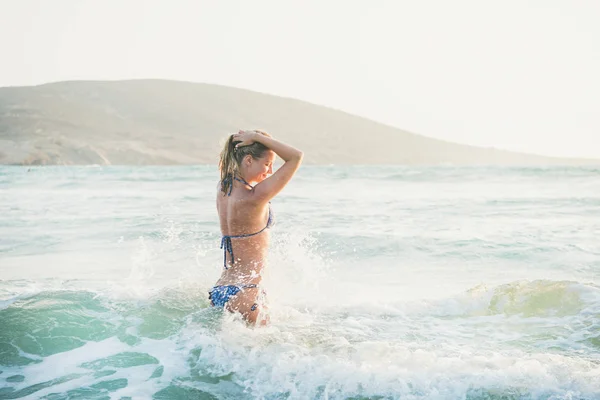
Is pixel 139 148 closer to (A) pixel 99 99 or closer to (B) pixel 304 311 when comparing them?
(A) pixel 99 99

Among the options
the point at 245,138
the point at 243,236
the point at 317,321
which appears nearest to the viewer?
the point at 245,138

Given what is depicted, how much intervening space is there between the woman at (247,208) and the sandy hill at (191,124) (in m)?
88.5

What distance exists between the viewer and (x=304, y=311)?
573 cm

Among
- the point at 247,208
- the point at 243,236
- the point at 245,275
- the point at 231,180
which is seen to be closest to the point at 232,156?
the point at 231,180

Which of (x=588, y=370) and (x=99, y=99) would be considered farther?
(x=99, y=99)

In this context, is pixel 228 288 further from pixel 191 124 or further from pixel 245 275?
pixel 191 124

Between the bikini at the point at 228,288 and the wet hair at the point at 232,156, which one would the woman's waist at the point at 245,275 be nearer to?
the bikini at the point at 228,288

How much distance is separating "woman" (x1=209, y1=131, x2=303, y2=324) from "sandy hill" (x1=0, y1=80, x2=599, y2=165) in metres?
88.5

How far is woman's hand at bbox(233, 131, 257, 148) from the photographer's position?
14.4 ft

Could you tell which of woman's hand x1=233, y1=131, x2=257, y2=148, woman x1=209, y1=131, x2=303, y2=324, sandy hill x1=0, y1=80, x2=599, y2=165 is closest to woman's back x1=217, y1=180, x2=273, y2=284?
woman x1=209, y1=131, x2=303, y2=324

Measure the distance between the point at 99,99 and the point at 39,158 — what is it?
50.7 metres

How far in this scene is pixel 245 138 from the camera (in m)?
4.39

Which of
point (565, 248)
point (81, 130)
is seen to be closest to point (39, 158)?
point (81, 130)

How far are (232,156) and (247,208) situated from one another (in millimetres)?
405
